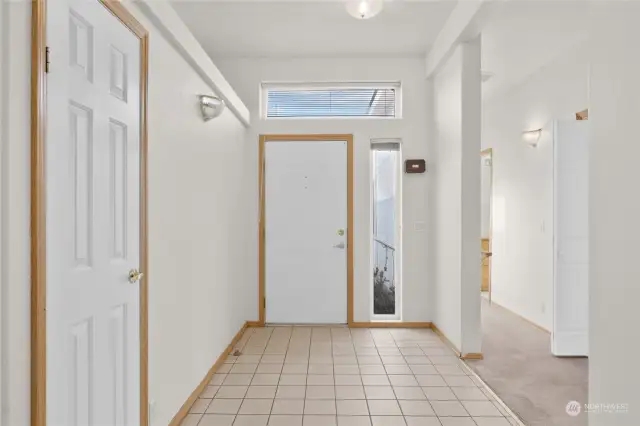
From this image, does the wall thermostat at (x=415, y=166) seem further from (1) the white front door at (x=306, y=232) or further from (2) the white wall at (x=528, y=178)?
(2) the white wall at (x=528, y=178)

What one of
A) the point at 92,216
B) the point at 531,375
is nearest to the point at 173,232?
the point at 92,216

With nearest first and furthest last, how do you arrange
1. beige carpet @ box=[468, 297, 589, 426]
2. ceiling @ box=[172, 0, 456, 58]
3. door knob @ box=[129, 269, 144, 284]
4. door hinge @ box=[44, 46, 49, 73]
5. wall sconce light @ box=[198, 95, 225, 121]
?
1. door hinge @ box=[44, 46, 49, 73]
2. door knob @ box=[129, 269, 144, 284]
3. beige carpet @ box=[468, 297, 589, 426]
4. wall sconce light @ box=[198, 95, 225, 121]
5. ceiling @ box=[172, 0, 456, 58]

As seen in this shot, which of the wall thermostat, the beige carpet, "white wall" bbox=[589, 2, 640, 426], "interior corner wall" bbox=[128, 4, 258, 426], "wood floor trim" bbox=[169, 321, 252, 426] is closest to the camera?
"white wall" bbox=[589, 2, 640, 426]

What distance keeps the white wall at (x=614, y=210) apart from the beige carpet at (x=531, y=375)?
89cm

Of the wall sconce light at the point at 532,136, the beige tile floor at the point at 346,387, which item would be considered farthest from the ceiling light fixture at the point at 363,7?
the beige tile floor at the point at 346,387

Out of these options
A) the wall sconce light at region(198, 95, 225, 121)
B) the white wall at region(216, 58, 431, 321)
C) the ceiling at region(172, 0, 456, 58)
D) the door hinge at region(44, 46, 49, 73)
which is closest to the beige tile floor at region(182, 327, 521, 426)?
the white wall at region(216, 58, 431, 321)

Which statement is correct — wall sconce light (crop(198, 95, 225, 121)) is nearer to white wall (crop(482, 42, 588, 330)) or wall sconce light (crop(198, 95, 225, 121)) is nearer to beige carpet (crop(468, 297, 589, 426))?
beige carpet (crop(468, 297, 589, 426))

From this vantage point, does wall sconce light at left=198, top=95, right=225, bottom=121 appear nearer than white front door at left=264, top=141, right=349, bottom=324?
Yes

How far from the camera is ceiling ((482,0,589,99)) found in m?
3.25

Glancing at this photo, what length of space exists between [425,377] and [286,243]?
6.74 feet

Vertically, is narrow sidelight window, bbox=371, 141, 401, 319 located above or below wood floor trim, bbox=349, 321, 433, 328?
above

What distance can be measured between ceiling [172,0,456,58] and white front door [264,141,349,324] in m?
0.98

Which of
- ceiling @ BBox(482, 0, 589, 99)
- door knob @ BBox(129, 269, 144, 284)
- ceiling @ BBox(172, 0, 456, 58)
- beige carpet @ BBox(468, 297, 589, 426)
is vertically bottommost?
beige carpet @ BBox(468, 297, 589, 426)

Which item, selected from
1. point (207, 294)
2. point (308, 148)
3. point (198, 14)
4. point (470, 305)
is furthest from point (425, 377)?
point (198, 14)
